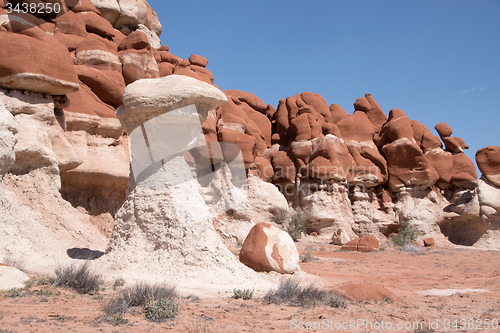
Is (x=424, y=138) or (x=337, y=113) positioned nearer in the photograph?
(x=424, y=138)

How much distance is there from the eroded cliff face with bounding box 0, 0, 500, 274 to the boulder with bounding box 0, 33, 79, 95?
0.03m

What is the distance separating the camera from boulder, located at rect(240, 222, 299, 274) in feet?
21.1

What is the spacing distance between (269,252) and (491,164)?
17.0m

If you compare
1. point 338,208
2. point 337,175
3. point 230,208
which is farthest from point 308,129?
point 230,208

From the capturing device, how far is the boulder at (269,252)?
6.42 meters

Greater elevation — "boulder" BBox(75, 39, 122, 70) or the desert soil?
"boulder" BBox(75, 39, 122, 70)

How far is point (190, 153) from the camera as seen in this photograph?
14766 millimetres

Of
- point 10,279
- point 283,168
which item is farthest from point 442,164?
point 10,279

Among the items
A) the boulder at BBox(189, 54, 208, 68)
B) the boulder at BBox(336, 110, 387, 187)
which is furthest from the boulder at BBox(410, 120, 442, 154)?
the boulder at BBox(189, 54, 208, 68)

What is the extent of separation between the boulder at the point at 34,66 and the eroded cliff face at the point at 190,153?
3 cm

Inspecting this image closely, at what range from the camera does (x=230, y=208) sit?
14125 millimetres

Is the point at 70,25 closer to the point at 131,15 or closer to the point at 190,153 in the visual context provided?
the point at 190,153

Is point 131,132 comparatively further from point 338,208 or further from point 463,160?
point 463,160

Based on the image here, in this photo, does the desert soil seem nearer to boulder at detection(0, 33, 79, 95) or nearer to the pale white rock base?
the pale white rock base
